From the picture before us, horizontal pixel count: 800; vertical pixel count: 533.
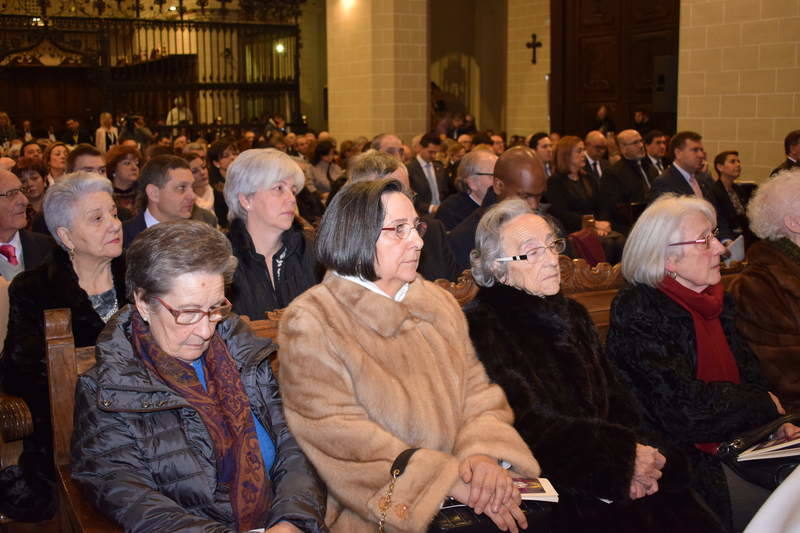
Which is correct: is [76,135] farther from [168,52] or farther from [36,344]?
[36,344]

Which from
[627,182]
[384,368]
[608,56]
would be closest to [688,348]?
[384,368]

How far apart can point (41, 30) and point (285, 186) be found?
502 inches

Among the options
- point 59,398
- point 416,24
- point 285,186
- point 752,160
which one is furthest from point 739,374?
point 416,24

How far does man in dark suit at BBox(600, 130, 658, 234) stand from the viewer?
24.6ft

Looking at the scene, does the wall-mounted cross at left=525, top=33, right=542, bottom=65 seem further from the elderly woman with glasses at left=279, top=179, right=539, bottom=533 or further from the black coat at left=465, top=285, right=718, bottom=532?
the elderly woman with glasses at left=279, top=179, right=539, bottom=533

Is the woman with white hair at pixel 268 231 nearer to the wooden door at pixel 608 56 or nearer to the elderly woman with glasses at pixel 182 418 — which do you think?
the elderly woman with glasses at pixel 182 418

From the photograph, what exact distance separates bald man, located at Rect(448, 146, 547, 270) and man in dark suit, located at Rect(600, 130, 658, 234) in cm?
275

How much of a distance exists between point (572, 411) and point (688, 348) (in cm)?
59

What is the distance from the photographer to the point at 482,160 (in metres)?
5.48

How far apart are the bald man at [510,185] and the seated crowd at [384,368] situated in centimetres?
85

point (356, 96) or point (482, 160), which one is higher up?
point (356, 96)

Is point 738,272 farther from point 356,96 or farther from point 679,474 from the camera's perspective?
point 356,96

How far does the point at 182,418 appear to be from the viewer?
2.26 metres

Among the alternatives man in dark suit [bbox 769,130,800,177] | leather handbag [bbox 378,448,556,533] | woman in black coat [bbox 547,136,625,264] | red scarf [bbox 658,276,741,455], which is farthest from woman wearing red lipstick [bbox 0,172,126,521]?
man in dark suit [bbox 769,130,800,177]
